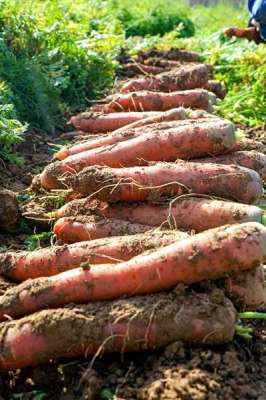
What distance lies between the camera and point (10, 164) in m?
4.76

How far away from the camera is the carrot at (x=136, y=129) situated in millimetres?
4293

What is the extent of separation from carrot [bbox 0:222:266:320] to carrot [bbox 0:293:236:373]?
0.48 feet

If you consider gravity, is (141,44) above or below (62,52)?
below

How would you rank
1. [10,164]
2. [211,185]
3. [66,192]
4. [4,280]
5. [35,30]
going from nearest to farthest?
1. [4,280]
2. [211,185]
3. [66,192]
4. [10,164]
5. [35,30]

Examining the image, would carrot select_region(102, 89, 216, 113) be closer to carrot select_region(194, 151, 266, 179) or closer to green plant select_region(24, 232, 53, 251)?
→ carrot select_region(194, 151, 266, 179)

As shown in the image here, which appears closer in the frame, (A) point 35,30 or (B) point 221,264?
(B) point 221,264

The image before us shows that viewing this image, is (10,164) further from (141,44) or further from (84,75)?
(141,44)

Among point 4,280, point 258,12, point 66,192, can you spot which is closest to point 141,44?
point 258,12

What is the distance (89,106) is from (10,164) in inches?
82.9

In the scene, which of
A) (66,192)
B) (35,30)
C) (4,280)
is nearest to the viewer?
(4,280)

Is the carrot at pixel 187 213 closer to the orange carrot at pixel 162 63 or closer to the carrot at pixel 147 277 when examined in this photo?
the carrot at pixel 147 277

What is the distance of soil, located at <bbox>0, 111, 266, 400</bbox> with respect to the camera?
241 centimetres

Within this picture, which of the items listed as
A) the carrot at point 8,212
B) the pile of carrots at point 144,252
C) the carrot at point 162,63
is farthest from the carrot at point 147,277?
the carrot at point 162,63

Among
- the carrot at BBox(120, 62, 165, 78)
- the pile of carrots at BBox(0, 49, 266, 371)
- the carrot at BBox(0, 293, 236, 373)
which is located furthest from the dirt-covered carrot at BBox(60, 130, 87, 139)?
the carrot at BBox(0, 293, 236, 373)
